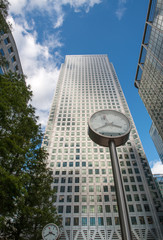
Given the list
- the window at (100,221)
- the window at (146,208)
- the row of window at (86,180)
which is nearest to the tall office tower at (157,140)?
the row of window at (86,180)

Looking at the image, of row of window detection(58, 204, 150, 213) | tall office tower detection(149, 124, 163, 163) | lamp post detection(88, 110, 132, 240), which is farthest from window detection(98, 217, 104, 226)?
tall office tower detection(149, 124, 163, 163)

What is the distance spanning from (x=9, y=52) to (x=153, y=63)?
113 feet

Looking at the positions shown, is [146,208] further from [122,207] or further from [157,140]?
[157,140]

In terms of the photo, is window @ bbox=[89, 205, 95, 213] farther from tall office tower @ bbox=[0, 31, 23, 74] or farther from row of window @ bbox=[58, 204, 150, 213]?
tall office tower @ bbox=[0, 31, 23, 74]

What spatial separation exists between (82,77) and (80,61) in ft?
73.2

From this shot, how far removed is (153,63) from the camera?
3841 cm

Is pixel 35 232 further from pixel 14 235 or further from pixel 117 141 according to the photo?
pixel 117 141

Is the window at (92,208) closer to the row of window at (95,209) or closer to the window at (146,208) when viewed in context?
the row of window at (95,209)

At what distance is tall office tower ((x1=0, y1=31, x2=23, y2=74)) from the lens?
25766mm

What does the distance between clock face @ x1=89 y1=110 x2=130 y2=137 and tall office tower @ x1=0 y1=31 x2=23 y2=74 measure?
68.5ft

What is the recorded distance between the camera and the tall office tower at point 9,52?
25766 millimetres

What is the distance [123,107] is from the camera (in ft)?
190

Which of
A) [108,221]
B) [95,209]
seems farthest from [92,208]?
[108,221]

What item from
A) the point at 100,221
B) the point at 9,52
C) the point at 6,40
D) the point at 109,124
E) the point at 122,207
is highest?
the point at 6,40
